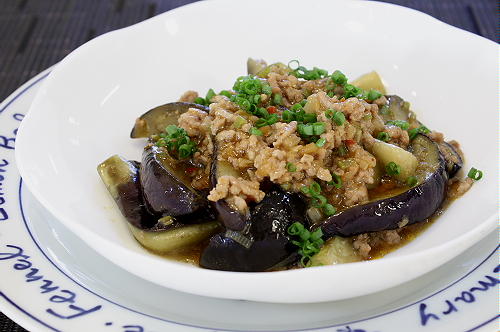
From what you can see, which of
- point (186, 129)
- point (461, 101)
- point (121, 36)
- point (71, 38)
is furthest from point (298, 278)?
point (71, 38)

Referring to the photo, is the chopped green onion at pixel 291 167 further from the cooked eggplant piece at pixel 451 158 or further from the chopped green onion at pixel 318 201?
the cooked eggplant piece at pixel 451 158

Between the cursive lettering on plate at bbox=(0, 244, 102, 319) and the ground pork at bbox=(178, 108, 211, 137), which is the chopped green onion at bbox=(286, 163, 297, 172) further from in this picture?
the cursive lettering on plate at bbox=(0, 244, 102, 319)

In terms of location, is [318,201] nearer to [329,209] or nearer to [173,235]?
[329,209]

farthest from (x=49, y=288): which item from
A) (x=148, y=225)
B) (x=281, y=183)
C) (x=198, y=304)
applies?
(x=281, y=183)

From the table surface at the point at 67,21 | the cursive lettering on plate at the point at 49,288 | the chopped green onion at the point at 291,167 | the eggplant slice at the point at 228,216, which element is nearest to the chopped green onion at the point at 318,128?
the chopped green onion at the point at 291,167

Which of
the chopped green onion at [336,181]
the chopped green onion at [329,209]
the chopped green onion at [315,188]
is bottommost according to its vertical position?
the chopped green onion at [329,209]

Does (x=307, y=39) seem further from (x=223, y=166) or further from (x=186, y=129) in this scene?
(x=223, y=166)
